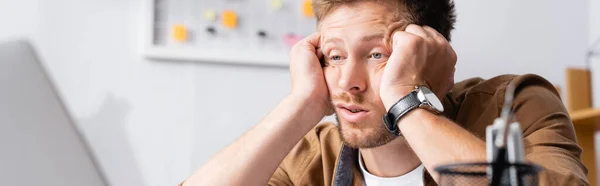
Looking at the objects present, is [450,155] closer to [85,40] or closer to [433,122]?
[433,122]

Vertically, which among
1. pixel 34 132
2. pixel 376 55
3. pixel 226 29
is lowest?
pixel 34 132

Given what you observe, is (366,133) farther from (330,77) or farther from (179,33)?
(179,33)

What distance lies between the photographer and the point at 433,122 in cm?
105

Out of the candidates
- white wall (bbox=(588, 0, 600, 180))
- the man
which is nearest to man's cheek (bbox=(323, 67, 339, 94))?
the man

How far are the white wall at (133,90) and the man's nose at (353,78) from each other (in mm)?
796

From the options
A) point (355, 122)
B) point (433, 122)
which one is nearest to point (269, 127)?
point (355, 122)

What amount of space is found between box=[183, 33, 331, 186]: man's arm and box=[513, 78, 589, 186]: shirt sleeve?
0.34 m

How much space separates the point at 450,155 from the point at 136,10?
119 cm

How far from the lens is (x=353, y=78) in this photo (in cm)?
123

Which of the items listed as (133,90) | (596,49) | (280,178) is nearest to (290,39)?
(133,90)

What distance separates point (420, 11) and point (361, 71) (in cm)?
17

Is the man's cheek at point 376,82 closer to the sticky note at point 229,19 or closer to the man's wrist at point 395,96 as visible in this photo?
the man's wrist at point 395,96

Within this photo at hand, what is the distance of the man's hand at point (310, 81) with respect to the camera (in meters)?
1.30

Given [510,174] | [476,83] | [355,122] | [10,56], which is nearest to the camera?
[510,174]
